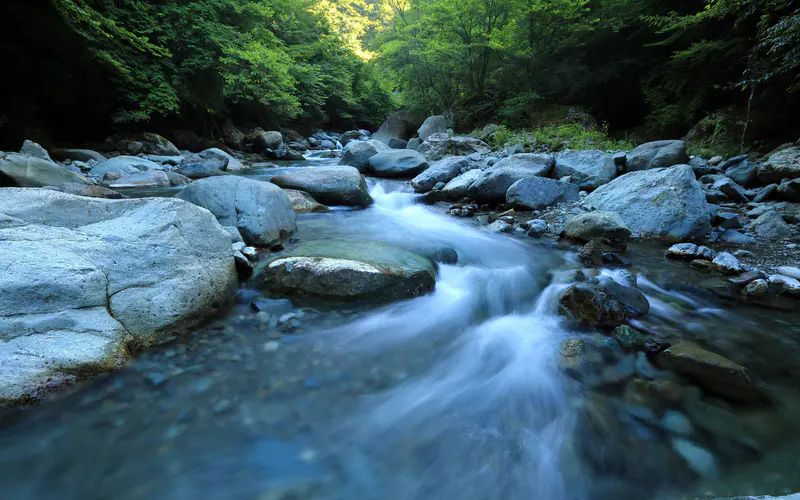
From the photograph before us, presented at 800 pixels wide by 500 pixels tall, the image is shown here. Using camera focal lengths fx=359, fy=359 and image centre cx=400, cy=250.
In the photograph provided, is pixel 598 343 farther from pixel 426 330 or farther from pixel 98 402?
pixel 98 402

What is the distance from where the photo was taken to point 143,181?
8062mm

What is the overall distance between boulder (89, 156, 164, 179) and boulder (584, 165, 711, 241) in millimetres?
10472

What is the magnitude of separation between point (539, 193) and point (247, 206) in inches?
197

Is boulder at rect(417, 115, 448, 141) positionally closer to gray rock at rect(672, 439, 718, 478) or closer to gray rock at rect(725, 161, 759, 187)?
gray rock at rect(725, 161, 759, 187)

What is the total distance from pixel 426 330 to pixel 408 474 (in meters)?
1.40

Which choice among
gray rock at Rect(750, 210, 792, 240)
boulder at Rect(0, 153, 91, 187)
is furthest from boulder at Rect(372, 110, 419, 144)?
gray rock at Rect(750, 210, 792, 240)

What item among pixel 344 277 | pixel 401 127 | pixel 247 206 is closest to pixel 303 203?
pixel 247 206

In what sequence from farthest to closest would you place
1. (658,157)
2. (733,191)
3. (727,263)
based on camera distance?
(658,157), (733,191), (727,263)

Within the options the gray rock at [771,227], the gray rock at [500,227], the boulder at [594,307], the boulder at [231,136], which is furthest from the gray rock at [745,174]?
the boulder at [231,136]

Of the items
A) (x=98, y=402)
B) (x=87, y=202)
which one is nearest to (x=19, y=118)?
(x=87, y=202)

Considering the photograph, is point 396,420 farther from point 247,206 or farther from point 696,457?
point 247,206

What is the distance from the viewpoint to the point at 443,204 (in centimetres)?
782

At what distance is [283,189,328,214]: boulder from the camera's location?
21.3 ft

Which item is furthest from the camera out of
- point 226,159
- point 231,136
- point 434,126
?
→ point 231,136
